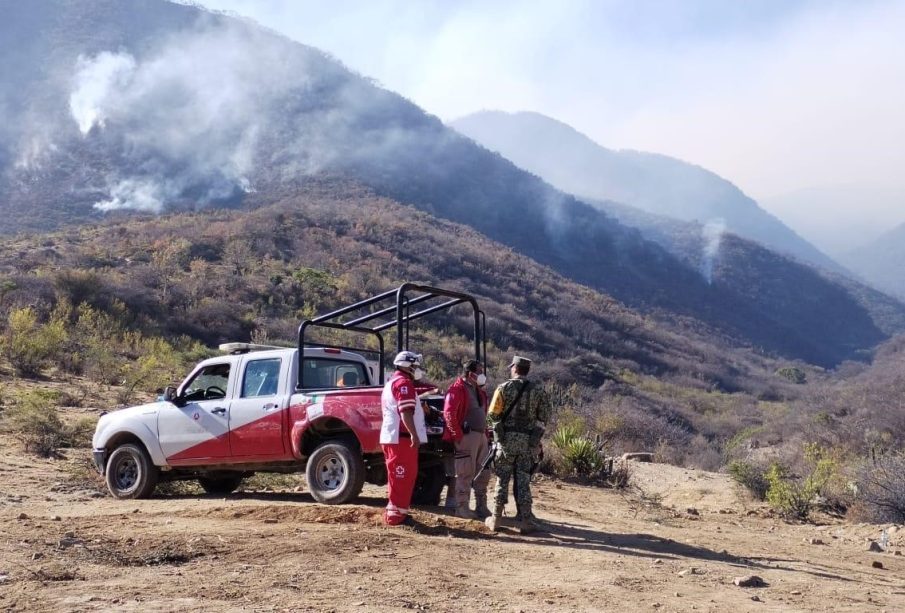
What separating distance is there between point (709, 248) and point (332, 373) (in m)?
93.5

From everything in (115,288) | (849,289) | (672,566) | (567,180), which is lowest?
(672,566)

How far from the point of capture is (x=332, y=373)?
33.4 ft

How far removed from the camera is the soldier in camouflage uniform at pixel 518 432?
27.8ft

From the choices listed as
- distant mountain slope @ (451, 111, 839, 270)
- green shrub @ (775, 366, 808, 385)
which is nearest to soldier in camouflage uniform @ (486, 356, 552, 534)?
green shrub @ (775, 366, 808, 385)

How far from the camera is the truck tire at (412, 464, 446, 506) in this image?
10.2m

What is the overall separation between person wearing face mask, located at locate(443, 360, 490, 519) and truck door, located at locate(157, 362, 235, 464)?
277 cm

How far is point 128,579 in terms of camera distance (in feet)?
19.4

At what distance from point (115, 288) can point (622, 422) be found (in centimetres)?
1987

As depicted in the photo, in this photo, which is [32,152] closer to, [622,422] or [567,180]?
[622,422]

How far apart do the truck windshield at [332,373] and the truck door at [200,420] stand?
3.19 ft

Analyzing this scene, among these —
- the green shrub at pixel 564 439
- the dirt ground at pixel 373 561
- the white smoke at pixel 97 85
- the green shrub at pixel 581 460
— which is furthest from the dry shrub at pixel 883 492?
the white smoke at pixel 97 85

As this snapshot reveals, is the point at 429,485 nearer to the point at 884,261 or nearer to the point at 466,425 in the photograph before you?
the point at 466,425

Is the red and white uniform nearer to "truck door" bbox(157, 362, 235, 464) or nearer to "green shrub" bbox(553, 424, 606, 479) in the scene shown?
"truck door" bbox(157, 362, 235, 464)

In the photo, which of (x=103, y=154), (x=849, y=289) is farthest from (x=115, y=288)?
(x=849, y=289)
